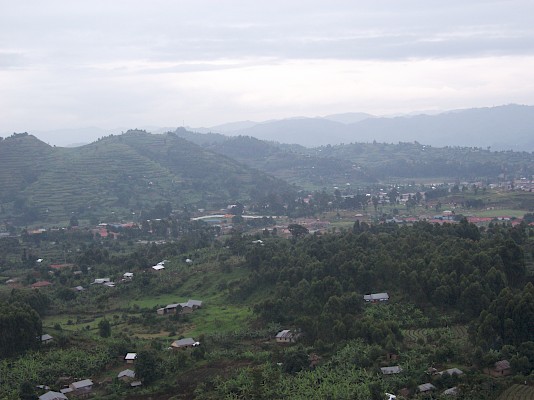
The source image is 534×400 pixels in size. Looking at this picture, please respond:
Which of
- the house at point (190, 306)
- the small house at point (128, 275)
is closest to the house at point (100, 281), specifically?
the small house at point (128, 275)

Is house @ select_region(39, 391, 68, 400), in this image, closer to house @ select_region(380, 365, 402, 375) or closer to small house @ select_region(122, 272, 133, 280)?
house @ select_region(380, 365, 402, 375)

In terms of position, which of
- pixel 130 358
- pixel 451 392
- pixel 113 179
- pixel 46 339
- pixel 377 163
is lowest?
pixel 130 358

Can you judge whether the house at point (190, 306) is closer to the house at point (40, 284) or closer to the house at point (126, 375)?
the house at point (126, 375)

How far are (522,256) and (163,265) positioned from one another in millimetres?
23675

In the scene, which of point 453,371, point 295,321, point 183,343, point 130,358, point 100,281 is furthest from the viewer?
point 100,281

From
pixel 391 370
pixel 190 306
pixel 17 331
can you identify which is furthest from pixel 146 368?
pixel 190 306

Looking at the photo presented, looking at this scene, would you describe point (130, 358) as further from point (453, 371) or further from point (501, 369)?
point (501, 369)

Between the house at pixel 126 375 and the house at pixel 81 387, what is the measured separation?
121 centimetres

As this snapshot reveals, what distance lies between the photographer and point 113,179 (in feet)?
321

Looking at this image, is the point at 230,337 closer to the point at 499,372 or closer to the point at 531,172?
the point at 499,372

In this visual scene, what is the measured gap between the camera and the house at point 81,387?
86.3 feet

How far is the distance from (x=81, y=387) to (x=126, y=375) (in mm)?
1862

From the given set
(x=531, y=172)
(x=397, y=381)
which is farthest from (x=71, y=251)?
(x=531, y=172)

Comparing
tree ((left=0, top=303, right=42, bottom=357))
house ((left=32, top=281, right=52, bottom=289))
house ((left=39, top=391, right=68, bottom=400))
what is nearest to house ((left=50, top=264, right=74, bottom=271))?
house ((left=32, top=281, right=52, bottom=289))
